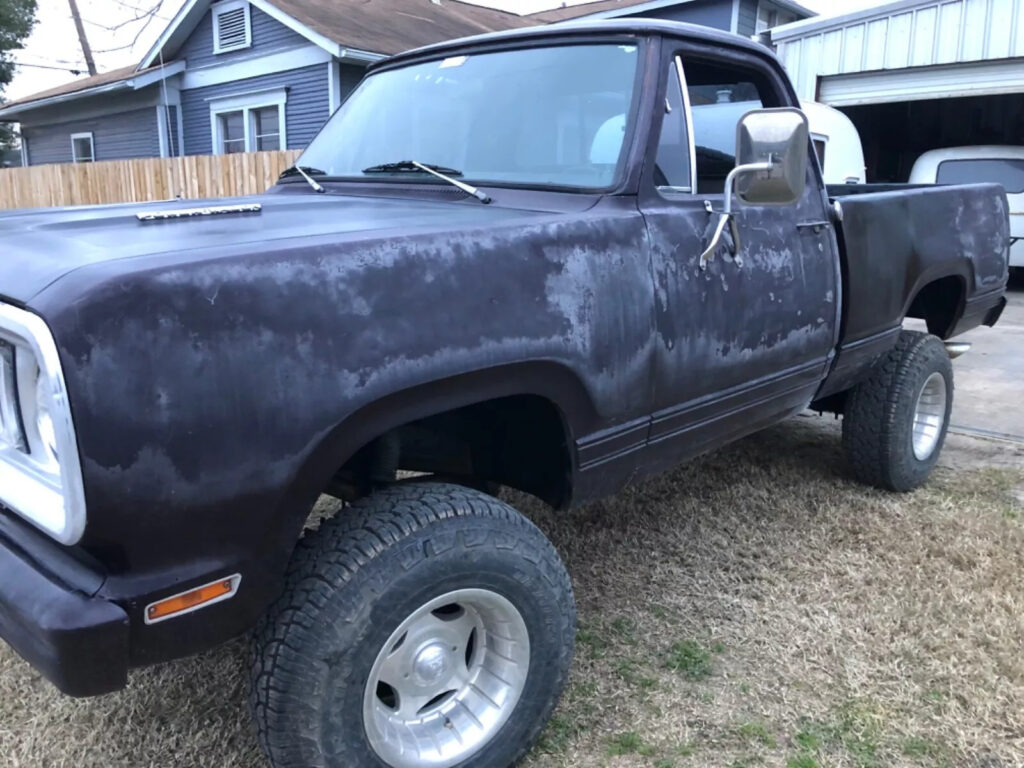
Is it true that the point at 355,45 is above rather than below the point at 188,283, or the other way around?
above

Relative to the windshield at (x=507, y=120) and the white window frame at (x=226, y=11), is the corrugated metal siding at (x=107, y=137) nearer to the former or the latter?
the white window frame at (x=226, y=11)

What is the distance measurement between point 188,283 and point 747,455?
397cm

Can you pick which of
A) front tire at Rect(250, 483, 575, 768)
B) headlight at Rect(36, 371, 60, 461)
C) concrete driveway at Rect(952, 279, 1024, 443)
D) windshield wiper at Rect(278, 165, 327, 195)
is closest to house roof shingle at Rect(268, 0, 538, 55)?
concrete driveway at Rect(952, 279, 1024, 443)

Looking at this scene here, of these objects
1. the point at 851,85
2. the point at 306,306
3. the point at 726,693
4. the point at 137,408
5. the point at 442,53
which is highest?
the point at 851,85

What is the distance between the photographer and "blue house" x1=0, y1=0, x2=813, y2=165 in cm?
1488

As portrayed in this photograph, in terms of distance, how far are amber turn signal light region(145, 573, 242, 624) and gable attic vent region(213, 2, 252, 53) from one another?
1660 centimetres

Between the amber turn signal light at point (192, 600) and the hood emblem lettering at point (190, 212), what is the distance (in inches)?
45.1

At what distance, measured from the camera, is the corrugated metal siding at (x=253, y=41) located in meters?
15.7

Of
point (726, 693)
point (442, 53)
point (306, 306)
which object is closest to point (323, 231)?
point (306, 306)

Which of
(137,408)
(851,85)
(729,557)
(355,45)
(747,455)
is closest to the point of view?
(137,408)

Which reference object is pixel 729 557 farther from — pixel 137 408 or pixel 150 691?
pixel 137 408

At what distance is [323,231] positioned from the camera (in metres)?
2.18

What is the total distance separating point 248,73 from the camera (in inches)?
655

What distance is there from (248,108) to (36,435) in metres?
16.4
